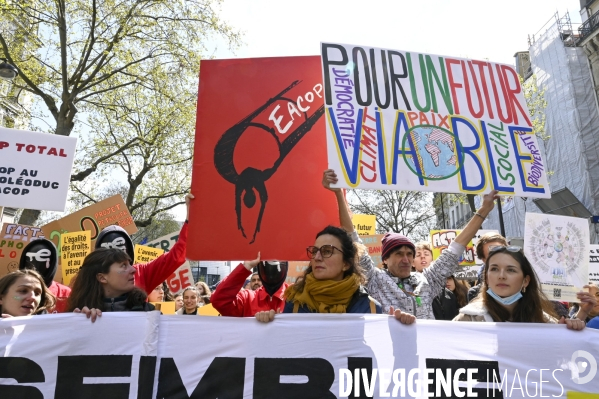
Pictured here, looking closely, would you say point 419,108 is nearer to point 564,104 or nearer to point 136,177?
point 136,177

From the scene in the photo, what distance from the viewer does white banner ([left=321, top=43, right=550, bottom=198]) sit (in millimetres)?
3338

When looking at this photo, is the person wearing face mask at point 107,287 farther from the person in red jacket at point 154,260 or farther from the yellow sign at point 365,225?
the yellow sign at point 365,225

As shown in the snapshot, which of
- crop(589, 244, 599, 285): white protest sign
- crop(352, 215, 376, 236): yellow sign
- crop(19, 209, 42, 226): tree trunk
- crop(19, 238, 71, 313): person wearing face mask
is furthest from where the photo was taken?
crop(19, 209, 42, 226): tree trunk

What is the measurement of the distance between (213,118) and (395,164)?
1.25 metres

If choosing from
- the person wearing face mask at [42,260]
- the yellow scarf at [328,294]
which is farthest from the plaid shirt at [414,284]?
the person wearing face mask at [42,260]

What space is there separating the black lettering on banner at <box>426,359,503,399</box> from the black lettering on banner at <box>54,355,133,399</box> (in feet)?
4.93

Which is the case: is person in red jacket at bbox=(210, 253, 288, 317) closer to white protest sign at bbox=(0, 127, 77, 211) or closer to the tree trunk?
white protest sign at bbox=(0, 127, 77, 211)

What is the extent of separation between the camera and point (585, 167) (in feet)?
77.0

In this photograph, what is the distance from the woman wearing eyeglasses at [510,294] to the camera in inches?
109

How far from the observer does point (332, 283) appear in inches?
108

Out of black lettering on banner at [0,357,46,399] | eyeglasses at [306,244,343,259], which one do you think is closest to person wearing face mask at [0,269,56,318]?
black lettering on banner at [0,357,46,399]

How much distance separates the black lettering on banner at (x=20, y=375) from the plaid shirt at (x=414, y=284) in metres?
1.80

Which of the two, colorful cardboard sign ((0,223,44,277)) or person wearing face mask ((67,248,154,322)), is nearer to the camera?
person wearing face mask ((67,248,154,322))

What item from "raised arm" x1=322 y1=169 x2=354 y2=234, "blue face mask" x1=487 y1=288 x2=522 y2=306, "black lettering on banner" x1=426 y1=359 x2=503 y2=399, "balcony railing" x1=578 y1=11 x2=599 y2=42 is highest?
"balcony railing" x1=578 y1=11 x2=599 y2=42
